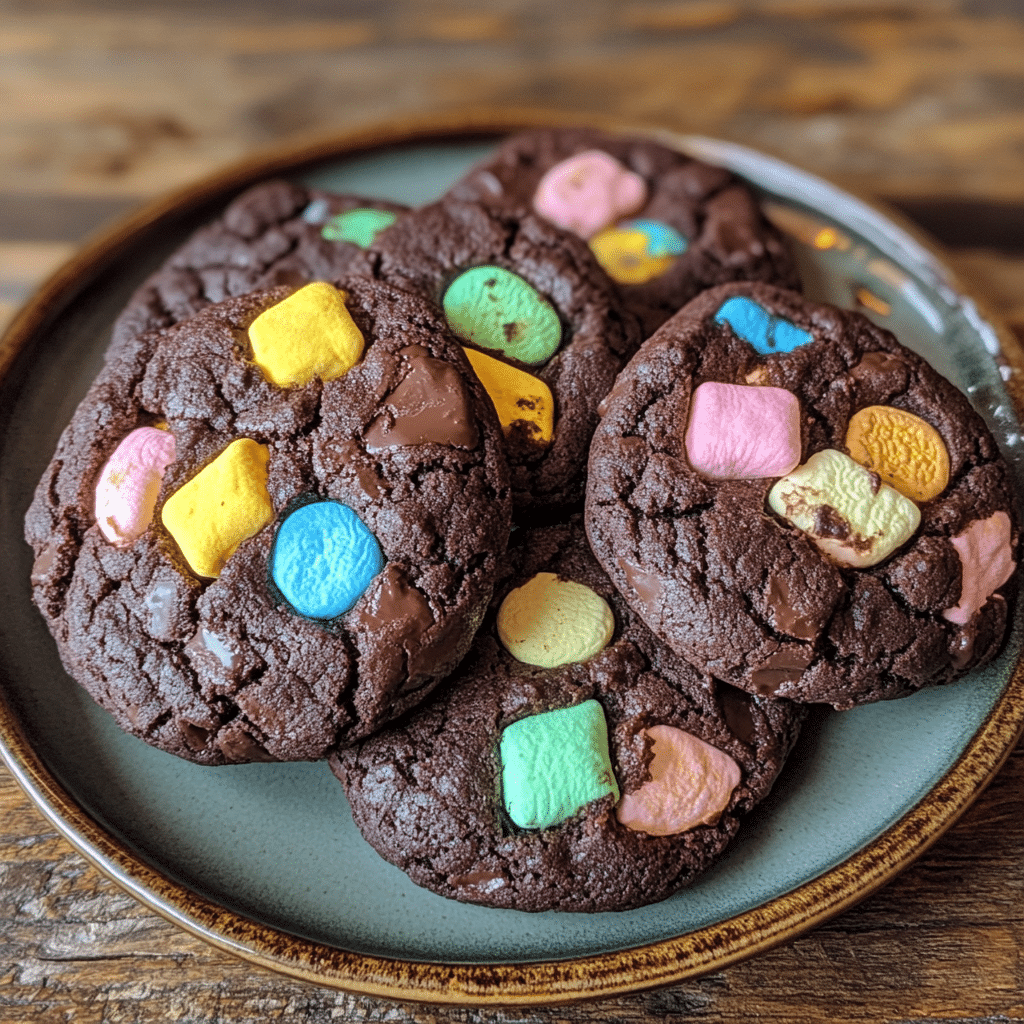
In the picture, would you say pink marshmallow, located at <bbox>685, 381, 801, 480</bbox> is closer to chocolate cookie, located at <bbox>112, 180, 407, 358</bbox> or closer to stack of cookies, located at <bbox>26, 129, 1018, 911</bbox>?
stack of cookies, located at <bbox>26, 129, 1018, 911</bbox>

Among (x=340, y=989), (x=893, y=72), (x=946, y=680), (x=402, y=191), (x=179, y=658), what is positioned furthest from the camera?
(x=893, y=72)

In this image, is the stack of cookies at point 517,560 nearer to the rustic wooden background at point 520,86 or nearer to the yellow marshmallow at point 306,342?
the yellow marshmallow at point 306,342

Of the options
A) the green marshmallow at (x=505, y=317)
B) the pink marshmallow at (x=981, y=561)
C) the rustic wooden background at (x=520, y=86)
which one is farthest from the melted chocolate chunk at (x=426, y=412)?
the rustic wooden background at (x=520, y=86)

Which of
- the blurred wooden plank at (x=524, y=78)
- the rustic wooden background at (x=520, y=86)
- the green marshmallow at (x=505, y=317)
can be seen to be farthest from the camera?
the blurred wooden plank at (x=524, y=78)

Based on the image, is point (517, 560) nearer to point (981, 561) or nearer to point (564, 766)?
point (564, 766)

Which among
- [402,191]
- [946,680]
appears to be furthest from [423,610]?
[402,191]

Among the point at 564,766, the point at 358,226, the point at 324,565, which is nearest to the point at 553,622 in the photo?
the point at 564,766

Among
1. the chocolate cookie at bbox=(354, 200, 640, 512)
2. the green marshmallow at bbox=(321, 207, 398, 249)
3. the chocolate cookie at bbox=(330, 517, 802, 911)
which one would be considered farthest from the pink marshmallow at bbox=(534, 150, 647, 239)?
the chocolate cookie at bbox=(330, 517, 802, 911)

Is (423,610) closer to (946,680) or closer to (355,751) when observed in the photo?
(355,751)

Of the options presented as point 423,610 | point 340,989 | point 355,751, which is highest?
→ point 423,610
